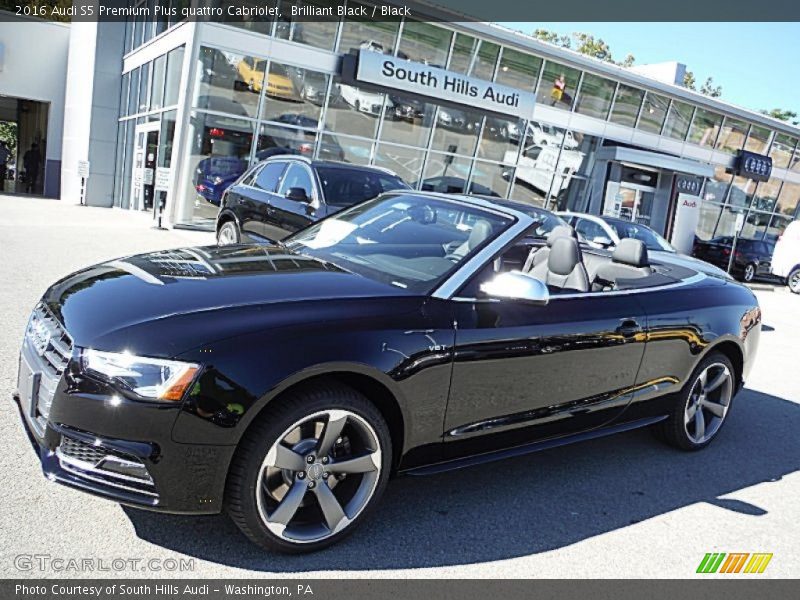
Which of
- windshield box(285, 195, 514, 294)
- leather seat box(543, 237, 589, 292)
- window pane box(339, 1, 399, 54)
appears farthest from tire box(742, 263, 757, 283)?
windshield box(285, 195, 514, 294)

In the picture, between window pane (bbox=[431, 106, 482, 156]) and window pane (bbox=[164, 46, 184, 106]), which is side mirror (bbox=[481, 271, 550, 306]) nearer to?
window pane (bbox=[164, 46, 184, 106])

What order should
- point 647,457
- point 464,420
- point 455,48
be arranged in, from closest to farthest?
1. point 464,420
2. point 647,457
3. point 455,48

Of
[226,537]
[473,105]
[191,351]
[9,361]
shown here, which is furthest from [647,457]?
[473,105]

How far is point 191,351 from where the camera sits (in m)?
2.49

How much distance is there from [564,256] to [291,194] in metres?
4.67

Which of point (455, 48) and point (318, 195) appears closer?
point (318, 195)

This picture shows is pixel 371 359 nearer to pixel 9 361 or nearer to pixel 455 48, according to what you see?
pixel 9 361

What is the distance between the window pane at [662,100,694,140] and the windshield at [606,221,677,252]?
14556 mm

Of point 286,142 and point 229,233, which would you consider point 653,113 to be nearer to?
point 286,142

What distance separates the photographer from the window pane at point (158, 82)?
1756cm

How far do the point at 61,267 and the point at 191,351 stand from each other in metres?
6.84

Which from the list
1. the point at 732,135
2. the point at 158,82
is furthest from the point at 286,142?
the point at 732,135

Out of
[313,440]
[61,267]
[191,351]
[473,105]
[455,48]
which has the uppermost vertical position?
[455,48]

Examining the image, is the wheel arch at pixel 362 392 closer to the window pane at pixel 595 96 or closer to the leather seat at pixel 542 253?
the leather seat at pixel 542 253
